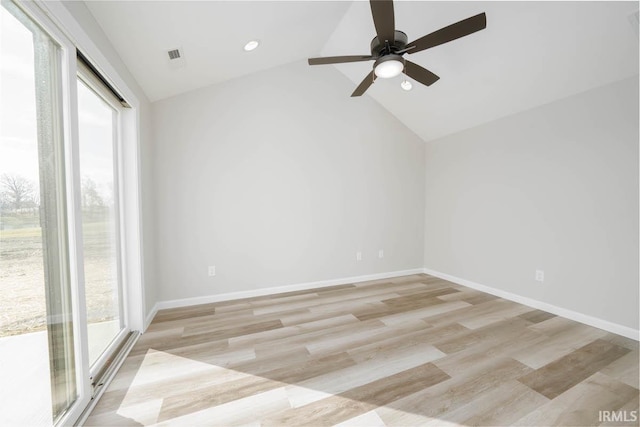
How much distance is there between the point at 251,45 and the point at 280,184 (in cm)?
151

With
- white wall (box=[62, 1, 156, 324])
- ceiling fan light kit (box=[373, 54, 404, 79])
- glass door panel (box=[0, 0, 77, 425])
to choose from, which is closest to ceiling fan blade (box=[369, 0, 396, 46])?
ceiling fan light kit (box=[373, 54, 404, 79])

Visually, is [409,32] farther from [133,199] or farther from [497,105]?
[133,199]

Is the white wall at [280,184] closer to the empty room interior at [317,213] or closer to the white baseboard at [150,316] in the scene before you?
the empty room interior at [317,213]

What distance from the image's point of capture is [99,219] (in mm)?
1797

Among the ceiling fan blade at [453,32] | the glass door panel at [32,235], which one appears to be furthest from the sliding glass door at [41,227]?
the ceiling fan blade at [453,32]

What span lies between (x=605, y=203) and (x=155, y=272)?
4.53 meters

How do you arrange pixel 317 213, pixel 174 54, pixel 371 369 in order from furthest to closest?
pixel 317 213 → pixel 174 54 → pixel 371 369

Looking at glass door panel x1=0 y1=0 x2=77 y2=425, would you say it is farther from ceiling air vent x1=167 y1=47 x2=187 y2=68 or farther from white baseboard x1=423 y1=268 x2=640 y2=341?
white baseboard x1=423 y1=268 x2=640 y2=341

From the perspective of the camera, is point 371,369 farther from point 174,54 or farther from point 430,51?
point 430,51

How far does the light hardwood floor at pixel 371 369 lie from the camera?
4.48 ft

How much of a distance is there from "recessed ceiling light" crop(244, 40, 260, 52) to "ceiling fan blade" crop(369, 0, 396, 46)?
1295mm

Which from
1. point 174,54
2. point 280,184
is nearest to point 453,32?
point 174,54

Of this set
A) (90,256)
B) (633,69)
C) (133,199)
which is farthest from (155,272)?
(633,69)

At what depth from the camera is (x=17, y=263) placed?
0.97 meters
